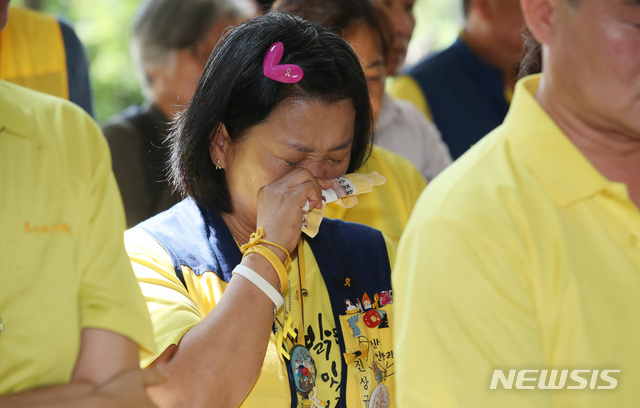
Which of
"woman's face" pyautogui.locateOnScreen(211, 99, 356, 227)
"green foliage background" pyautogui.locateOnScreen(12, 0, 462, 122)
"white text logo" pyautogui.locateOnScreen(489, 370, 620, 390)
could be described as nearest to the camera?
"white text logo" pyautogui.locateOnScreen(489, 370, 620, 390)

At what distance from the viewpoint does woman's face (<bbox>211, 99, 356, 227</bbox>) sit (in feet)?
7.82

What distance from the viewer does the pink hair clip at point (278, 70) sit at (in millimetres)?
2391

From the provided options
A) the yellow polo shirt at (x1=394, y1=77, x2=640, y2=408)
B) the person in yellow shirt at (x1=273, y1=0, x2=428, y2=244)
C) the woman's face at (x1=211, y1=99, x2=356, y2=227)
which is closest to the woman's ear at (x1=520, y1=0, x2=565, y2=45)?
the yellow polo shirt at (x1=394, y1=77, x2=640, y2=408)

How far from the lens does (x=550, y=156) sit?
159cm

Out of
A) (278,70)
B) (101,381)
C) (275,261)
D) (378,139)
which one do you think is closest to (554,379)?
(101,381)

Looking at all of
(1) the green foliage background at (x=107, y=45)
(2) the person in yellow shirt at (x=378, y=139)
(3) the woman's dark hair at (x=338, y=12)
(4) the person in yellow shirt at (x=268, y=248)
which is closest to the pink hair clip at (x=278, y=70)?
(4) the person in yellow shirt at (x=268, y=248)

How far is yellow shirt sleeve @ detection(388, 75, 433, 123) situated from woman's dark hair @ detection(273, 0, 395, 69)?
28.6 inches

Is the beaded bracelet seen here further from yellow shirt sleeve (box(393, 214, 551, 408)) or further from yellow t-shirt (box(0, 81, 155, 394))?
yellow shirt sleeve (box(393, 214, 551, 408))

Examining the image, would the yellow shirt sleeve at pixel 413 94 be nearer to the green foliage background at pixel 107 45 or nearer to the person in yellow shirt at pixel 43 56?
the person in yellow shirt at pixel 43 56

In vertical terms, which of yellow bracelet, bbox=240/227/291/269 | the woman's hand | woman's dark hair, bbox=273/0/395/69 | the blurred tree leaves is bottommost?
the blurred tree leaves

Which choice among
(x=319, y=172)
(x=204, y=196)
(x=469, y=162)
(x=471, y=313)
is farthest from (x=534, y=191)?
(x=204, y=196)

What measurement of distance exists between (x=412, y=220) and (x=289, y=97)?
93 centimetres

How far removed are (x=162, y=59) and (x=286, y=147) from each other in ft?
5.71

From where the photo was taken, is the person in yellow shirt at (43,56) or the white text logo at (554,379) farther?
the person in yellow shirt at (43,56)
